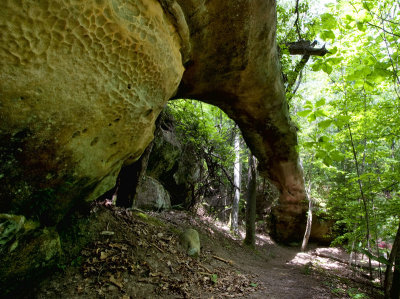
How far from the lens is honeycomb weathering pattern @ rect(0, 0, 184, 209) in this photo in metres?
1.57

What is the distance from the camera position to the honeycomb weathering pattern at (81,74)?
157 cm

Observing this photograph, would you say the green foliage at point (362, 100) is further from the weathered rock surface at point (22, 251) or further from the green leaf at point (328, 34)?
the weathered rock surface at point (22, 251)

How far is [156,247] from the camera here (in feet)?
12.2

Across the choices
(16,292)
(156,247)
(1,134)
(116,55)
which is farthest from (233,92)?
(16,292)

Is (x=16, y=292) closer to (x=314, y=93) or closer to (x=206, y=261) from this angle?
(x=206, y=261)

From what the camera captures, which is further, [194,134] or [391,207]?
[194,134]

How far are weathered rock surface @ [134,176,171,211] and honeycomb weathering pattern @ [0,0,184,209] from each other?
357 cm

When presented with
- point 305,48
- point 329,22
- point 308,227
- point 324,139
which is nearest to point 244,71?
point 329,22

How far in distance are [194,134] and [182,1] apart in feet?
16.4

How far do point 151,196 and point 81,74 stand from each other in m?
4.94

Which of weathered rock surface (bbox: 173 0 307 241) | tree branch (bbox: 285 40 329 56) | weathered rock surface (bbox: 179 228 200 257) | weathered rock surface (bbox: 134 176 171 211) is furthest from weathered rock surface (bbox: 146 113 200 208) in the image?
tree branch (bbox: 285 40 329 56)

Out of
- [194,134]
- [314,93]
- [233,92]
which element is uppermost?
[314,93]

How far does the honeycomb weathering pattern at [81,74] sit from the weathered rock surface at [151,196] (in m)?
3.57

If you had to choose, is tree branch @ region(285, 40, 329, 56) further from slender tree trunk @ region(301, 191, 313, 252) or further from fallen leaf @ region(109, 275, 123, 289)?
fallen leaf @ region(109, 275, 123, 289)
